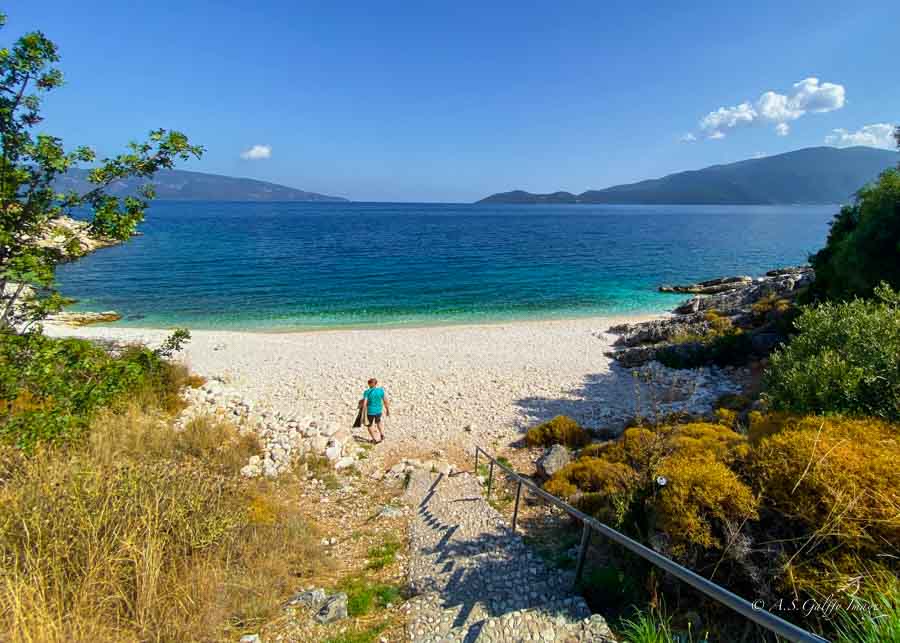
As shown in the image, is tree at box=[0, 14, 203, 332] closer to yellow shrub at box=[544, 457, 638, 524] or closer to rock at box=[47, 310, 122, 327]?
yellow shrub at box=[544, 457, 638, 524]

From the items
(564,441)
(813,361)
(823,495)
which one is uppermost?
(813,361)

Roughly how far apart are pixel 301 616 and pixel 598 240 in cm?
8793

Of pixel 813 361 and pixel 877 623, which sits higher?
pixel 813 361

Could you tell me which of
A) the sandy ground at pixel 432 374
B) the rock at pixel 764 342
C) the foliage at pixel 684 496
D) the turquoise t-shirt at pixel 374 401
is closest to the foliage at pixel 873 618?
the foliage at pixel 684 496

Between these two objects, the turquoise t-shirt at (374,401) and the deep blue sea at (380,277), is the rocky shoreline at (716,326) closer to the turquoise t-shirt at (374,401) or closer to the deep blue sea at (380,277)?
the deep blue sea at (380,277)

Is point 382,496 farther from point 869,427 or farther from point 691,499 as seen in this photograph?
point 869,427

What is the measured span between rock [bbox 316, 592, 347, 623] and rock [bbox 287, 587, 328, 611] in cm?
7

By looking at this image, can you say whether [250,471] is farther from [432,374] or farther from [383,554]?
[432,374]

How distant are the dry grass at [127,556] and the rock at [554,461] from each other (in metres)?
5.77

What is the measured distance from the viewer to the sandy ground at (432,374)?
14.0m

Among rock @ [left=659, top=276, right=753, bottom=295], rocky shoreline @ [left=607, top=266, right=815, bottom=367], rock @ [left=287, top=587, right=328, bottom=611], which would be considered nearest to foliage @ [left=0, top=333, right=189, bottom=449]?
rock @ [left=287, top=587, right=328, bottom=611]

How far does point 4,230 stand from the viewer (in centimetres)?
405

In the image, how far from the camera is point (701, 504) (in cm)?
455

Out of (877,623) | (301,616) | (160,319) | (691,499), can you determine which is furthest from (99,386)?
(160,319)
